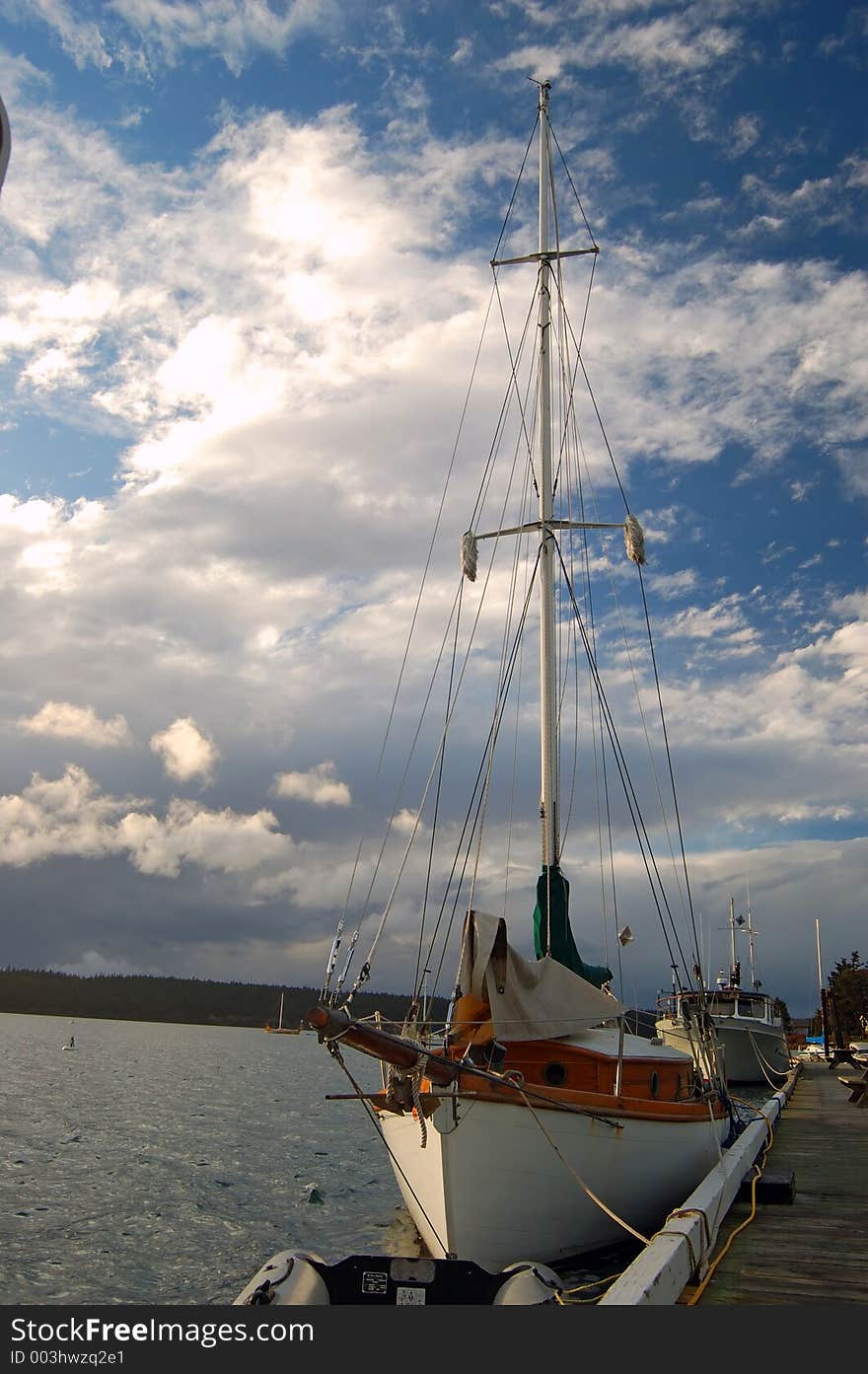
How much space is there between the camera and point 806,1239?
10961 mm

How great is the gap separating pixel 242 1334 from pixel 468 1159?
6.29m

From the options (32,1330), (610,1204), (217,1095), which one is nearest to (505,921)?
(610,1204)

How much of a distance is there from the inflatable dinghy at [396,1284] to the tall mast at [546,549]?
10.9m

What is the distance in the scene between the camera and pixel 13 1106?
161 feet

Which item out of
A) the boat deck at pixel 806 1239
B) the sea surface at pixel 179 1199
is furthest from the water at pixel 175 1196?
the boat deck at pixel 806 1239

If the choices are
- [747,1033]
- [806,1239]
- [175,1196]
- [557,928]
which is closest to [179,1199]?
[175,1196]

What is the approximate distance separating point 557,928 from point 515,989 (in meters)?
4.26

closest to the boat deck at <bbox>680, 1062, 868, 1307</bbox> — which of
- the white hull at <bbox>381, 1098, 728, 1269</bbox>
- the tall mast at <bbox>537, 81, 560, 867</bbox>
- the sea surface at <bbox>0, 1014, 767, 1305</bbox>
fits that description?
the white hull at <bbox>381, 1098, 728, 1269</bbox>

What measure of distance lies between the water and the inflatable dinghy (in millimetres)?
7712

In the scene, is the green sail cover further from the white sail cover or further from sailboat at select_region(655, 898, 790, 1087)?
sailboat at select_region(655, 898, 790, 1087)

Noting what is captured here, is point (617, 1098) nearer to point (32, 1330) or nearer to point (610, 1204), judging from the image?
point (610, 1204)

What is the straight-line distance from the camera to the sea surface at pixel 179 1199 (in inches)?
635

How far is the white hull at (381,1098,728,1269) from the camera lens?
40.9 feet

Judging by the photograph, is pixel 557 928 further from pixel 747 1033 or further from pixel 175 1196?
pixel 747 1033
